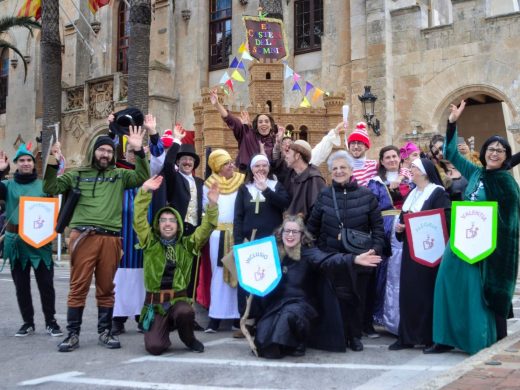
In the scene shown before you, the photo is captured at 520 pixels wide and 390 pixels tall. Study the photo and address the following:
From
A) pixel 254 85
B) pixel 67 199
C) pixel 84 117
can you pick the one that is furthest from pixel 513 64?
pixel 84 117

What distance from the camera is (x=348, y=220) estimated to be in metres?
6.17

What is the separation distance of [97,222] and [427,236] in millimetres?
3122

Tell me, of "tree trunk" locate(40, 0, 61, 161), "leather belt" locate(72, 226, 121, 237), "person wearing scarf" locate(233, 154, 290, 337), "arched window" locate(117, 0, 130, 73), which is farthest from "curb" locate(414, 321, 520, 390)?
"arched window" locate(117, 0, 130, 73)

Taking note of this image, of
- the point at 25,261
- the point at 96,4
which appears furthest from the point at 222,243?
the point at 96,4

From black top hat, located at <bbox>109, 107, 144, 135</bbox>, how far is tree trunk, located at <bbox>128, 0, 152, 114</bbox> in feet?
35.3

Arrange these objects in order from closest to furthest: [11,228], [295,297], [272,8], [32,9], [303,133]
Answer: [295,297] < [11,228] < [303,133] < [272,8] < [32,9]

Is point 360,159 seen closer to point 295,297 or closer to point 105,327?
point 295,297

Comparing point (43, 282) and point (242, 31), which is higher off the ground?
point (242, 31)

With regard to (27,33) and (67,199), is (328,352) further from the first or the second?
(27,33)

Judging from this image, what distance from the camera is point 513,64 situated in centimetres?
1544

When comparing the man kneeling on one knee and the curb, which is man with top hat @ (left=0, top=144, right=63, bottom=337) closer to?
the man kneeling on one knee

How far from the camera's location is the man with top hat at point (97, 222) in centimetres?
609

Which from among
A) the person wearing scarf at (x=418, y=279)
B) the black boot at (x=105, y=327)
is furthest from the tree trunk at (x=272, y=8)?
the black boot at (x=105, y=327)

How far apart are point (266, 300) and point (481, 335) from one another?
75.8 inches
